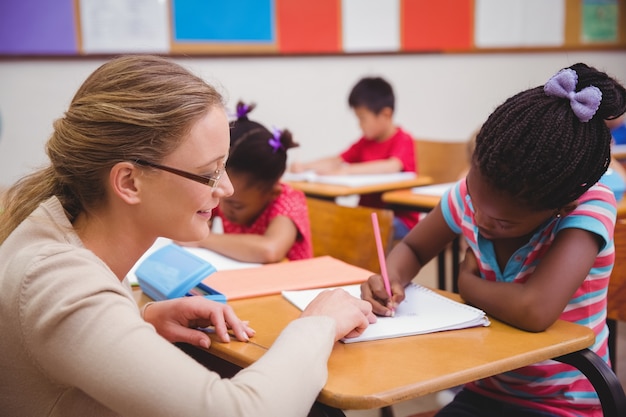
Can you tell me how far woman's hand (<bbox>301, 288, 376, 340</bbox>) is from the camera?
3.48 feet

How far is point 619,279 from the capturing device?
59.5 inches

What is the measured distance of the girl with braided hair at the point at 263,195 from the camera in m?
1.99

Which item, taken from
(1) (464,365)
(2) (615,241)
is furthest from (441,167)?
(1) (464,365)

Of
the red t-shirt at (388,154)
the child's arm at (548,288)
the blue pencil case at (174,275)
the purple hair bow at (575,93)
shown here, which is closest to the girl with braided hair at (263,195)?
the blue pencil case at (174,275)

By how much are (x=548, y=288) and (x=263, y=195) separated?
107 cm

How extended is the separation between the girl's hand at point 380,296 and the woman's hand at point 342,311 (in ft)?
0.28

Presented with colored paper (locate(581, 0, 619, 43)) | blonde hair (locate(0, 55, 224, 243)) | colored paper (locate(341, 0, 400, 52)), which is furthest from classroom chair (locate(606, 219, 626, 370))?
colored paper (locate(581, 0, 619, 43))

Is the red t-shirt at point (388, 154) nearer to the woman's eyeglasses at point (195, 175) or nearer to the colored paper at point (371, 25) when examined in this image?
the colored paper at point (371, 25)

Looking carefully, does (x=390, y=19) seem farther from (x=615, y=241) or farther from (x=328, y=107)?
(x=615, y=241)

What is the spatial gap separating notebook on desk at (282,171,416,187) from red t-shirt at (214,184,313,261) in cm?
108

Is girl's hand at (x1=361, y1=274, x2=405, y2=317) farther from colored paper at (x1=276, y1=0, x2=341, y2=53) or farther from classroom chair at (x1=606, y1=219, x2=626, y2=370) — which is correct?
colored paper at (x1=276, y1=0, x2=341, y2=53)

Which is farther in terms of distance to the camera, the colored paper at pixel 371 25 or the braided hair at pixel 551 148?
the colored paper at pixel 371 25

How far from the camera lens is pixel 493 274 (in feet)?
4.41

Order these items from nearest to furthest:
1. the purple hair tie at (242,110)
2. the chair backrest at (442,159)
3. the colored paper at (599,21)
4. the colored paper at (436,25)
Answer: the purple hair tie at (242,110) → the chair backrest at (442,159) → the colored paper at (436,25) → the colored paper at (599,21)
